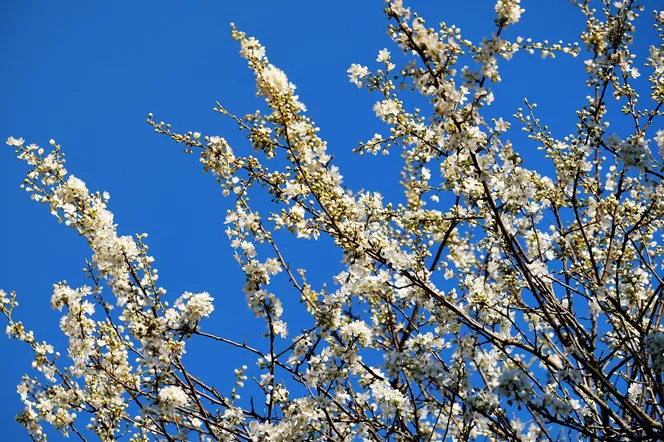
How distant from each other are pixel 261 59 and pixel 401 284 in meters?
1.90

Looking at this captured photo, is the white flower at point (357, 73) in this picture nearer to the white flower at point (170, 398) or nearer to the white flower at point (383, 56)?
the white flower at point (383, 56)

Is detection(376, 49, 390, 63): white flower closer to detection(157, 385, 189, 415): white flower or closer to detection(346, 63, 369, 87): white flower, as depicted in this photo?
detection(346, 63, 369, 87): white flower

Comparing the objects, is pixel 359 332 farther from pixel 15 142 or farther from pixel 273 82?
pixel 15 142

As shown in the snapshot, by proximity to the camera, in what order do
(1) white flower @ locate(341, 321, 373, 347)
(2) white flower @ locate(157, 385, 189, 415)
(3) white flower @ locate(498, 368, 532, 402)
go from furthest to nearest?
(1) white flower @ locate(341, 321, 373, 347), (2) white flower @ locate(157, 385, 189, 415), (3) white flower @ locate(498, 368, 532, 402)

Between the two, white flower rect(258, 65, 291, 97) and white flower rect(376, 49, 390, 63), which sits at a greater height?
white flower rect(376, 49, 390, 63)

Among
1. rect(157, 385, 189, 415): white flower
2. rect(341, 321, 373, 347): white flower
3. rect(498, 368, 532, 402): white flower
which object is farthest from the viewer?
rect(341, 321, 373, 347): white flower

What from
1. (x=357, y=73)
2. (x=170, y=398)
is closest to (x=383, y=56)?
(x=357, y=73)

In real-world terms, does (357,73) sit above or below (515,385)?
above

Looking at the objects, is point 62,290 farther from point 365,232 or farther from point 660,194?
point 660,194

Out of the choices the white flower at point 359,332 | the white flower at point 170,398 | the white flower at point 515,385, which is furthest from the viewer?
the white flower at point 359,332

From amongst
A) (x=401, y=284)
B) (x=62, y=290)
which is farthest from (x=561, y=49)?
(x=62, y=290)

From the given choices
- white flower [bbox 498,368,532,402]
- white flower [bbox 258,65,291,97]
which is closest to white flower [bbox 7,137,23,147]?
white flower [bbox 258,65,291,97]

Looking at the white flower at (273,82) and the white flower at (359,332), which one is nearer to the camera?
the white flower at (273,82)

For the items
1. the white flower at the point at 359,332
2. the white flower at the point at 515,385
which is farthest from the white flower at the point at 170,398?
the white flower at the point at 515,385
